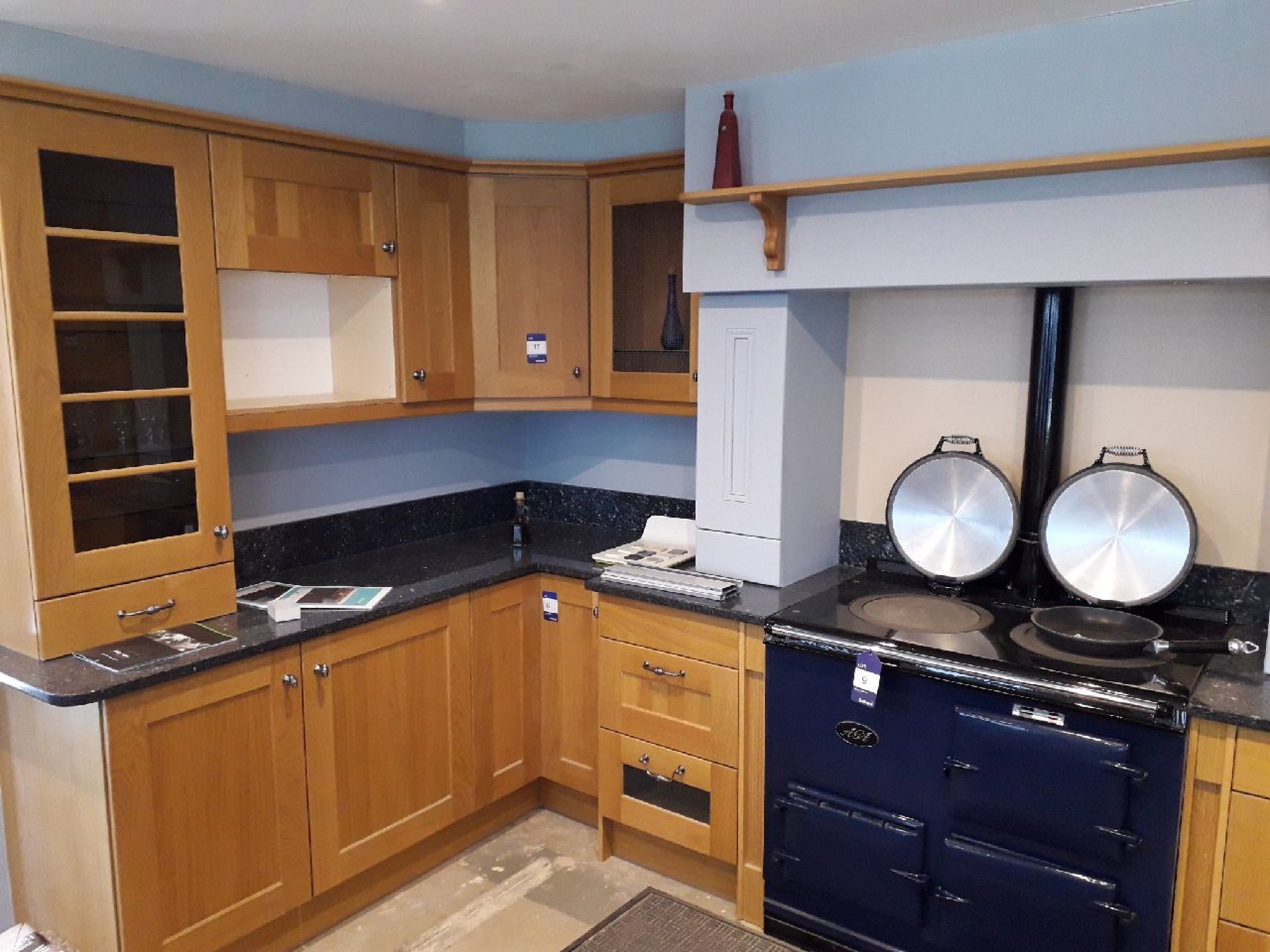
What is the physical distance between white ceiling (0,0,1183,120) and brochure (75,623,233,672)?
141 centimetres

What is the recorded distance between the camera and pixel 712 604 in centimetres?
254

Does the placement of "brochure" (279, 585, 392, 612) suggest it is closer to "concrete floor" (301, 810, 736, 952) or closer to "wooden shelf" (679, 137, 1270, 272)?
"concrete floor" (301, 810, 736, 952)

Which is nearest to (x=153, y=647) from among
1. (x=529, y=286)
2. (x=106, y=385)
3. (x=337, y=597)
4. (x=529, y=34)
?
(x=337, y=597)

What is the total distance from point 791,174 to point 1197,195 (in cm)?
95

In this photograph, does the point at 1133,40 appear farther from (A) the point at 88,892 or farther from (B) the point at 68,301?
(A) the point at 88,892

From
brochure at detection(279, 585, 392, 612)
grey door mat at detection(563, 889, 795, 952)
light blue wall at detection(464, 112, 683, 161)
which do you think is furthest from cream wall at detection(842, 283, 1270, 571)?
brochure at detection(279, 585, 392, 612)

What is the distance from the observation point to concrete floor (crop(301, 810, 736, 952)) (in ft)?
8.36

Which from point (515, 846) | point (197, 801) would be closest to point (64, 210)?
point (197, 801)

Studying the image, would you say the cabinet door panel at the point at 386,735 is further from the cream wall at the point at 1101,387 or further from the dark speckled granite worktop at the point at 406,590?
the cream wall at the point at 1101,387

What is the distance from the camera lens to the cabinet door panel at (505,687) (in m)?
2.91

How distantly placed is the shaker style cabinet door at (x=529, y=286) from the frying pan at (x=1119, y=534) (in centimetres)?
153

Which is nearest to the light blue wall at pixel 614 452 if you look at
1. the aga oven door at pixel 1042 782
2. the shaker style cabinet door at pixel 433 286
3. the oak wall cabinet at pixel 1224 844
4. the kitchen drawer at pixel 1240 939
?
the shaker style cabinet door at pixel 433 286

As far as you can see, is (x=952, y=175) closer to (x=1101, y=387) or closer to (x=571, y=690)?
(x=1101, y=387)

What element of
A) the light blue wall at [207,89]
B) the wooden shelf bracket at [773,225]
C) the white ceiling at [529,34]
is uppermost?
the white ceiling at [529,34]
